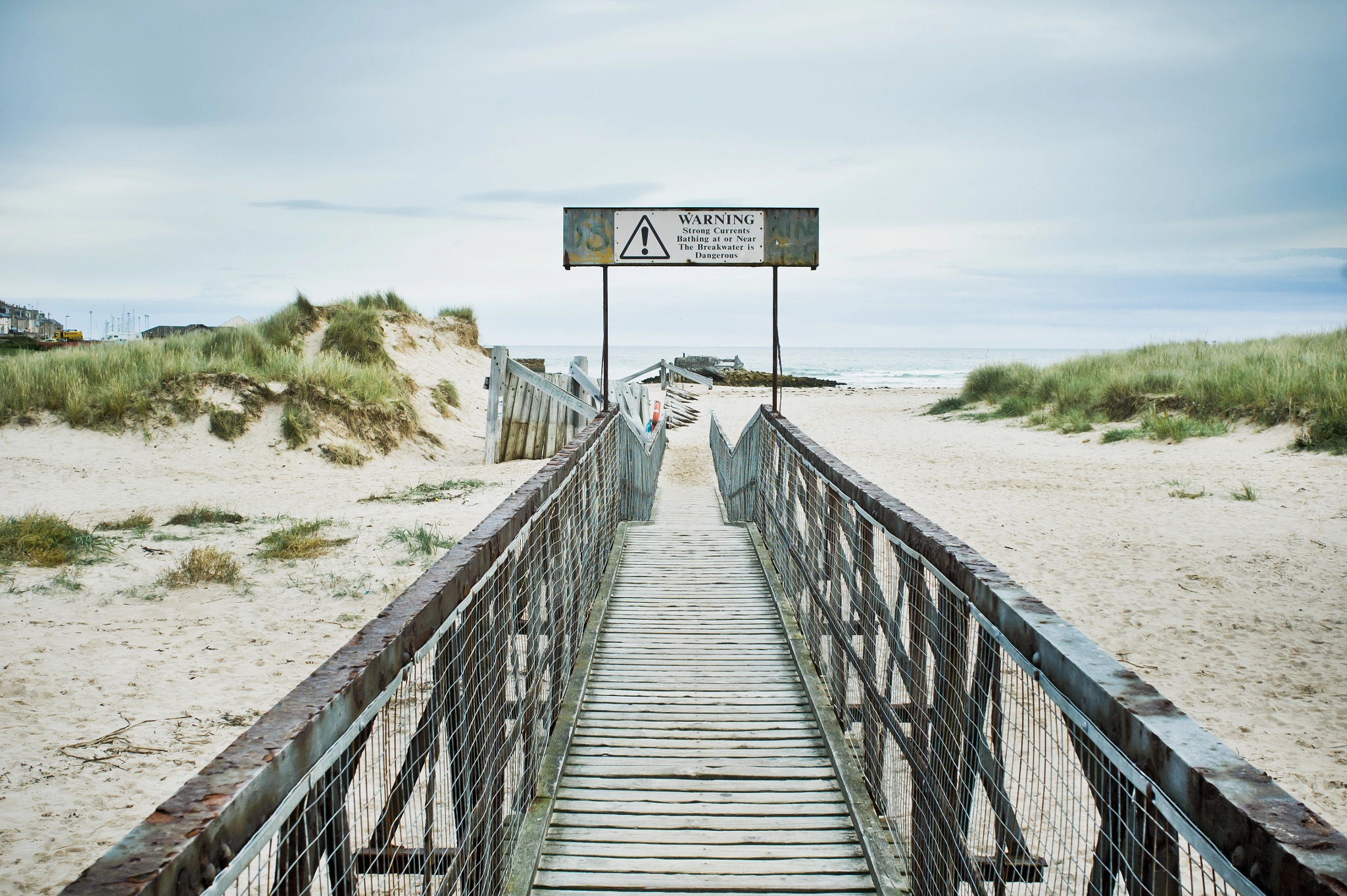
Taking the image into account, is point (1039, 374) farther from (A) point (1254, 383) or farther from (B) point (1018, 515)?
(B) point (1018, 515)

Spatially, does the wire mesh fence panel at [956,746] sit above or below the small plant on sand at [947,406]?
below

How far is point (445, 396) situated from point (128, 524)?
34.4 ft

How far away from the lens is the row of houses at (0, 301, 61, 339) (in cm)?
8469

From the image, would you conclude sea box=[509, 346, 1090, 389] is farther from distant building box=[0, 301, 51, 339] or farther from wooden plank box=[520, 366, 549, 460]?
distant building box=[0, 301, 51, 339]

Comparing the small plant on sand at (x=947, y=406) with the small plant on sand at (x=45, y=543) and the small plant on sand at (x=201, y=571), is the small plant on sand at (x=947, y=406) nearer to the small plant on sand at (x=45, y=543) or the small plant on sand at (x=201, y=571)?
the small plant on sand at (x=201, y=571)

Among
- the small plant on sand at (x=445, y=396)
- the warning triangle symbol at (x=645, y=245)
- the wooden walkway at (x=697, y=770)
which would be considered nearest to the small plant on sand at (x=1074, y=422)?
the warning triangle symbol at (x=645, y=245)

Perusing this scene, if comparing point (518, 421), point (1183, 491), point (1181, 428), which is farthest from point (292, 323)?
point (1181, 428)

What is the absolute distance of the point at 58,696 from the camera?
5445 mm

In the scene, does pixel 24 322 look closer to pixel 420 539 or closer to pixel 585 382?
pixel 585 382

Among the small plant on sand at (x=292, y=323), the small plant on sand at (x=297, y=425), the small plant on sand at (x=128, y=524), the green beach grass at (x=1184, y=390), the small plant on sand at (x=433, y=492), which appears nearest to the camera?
the small plant on sand at (x=128, y=524)

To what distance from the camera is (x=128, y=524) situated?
32.5 ft

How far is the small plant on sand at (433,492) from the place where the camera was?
11586 mm

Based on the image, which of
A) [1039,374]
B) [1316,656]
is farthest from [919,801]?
[1039,374]

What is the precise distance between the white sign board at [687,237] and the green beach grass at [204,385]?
8.88 metres
